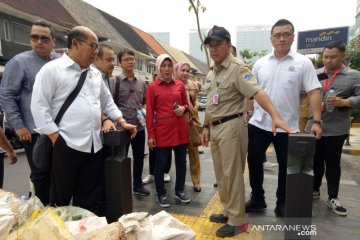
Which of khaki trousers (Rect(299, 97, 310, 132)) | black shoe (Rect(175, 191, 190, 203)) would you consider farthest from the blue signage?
black shoe (Rect(175, 191, 190, 203))

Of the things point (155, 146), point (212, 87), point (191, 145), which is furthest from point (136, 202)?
point (212, 87)

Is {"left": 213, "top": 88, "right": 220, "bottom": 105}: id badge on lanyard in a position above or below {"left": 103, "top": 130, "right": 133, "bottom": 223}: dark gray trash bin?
above

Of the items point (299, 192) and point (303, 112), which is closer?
point (299, 192)

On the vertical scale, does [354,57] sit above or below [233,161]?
above

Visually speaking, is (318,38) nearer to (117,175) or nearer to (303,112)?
(303,112)

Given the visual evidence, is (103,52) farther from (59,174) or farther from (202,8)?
(202,8)

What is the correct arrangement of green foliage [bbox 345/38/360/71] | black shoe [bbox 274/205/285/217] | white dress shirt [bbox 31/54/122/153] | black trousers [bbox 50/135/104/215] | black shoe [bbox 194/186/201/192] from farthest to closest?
green foliage [bbox 345/38/360/71] < black shoe [bbox 194/186/201/192] < black shoe [bbox 274/205/285/217] < black trousers [bbox 50/135/104/215] < white dress shirt [bbox 31/54/122/153]

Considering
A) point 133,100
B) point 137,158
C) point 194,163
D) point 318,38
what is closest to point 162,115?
point 133,100

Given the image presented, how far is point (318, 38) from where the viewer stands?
11.9 m

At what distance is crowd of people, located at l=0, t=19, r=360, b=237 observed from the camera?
2.35 m

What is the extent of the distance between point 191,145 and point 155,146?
2.37 feet

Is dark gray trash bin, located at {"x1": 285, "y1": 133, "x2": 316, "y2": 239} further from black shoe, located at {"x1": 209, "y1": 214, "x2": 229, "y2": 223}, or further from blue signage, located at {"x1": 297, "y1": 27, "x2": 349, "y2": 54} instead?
blue signage, located at {"x1": 297, "y1": 27, "x2": 349, "y2": 54}

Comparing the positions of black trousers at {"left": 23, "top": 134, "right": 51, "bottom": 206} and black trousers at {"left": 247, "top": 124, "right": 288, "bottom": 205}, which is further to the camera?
black trousers at {"left": 247, "top": 124, "right": 288, "bottom": 205}

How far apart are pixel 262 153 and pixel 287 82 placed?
80 centimetres
